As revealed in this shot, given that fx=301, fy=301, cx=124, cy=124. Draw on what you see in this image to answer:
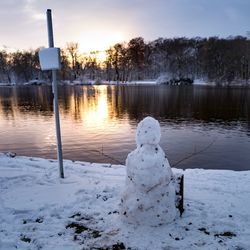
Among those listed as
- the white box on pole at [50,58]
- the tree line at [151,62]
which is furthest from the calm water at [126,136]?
the tree line at [151,62]

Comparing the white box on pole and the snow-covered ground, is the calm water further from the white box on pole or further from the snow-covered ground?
the white box on pole

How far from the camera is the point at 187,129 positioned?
23281 mm

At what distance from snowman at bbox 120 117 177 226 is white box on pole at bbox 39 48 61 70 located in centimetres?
324

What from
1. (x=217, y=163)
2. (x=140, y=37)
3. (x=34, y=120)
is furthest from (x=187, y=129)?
(x=140, y=37)

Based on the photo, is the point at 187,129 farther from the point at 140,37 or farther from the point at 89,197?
the point at 140,37

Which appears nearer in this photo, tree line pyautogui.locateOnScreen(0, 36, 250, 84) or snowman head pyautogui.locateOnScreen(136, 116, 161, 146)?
snowman head pyautogui.locateOnScreen(136, 116, 161, 146)

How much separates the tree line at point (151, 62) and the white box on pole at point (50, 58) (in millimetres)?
88748

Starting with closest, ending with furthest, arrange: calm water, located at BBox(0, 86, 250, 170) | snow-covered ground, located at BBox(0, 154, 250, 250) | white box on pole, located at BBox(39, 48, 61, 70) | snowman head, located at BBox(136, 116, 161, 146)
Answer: snow-covered ground, located at BBox(0, 154, 250, 250) < snowman head, located at BBox(136, 116, 161, 146) < white box on pole, located at BBox(39, 48, 61, 70) < calm water, located at BBox(0, 86, 250, 170)

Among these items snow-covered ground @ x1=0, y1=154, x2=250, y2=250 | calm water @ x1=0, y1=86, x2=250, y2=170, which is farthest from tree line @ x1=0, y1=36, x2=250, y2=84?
snow-covered ground @ x1=0, y1=154, x2=250, y2=250

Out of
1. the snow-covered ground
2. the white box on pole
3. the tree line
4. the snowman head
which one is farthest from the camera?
the tree line

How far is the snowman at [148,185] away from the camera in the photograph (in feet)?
17.7

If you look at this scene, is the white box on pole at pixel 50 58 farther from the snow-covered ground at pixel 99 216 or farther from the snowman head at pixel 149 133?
the snowman head at pixel 149 133

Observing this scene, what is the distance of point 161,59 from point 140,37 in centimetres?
1512

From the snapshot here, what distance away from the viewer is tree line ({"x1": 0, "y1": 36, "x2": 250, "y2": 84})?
96.9 metres
